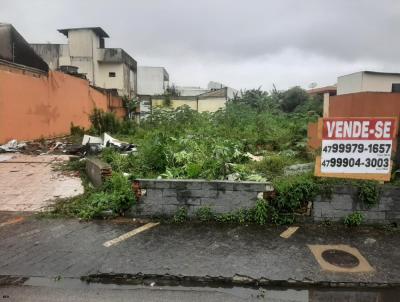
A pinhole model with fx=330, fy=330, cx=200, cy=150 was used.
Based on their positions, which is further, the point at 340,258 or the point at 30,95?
the point at 30,95

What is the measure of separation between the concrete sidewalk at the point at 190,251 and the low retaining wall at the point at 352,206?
8.0 inches

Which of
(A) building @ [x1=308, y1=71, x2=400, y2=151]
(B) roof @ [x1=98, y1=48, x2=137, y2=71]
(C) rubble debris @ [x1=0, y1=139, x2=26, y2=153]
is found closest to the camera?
(A) building @ [x1=308, y1=71, x2=400, y2=151]

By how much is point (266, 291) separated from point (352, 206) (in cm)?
228

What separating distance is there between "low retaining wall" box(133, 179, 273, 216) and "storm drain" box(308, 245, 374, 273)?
116 cm

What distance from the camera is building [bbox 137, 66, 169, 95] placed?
4209cm

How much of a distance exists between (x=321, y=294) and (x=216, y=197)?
6.87 feet

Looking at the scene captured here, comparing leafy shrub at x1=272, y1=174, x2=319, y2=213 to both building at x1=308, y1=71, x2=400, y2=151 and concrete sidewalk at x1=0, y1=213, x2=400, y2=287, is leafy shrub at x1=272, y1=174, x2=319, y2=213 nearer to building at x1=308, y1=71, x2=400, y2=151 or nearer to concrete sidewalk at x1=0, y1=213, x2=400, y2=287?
concrete sidewalk at x1=0, y1=213, x2=400, y2=287

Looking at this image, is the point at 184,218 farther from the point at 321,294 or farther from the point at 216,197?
the point at 321,294

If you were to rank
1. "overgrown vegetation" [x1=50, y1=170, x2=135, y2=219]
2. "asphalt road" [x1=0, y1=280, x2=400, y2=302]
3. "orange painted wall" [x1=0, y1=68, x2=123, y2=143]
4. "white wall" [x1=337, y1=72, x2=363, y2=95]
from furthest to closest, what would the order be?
"white wall" [x1=337, y1=72, x2=363, y2=95]
"orange painted wall" [x1=0, y1=68, x2=123, y2=143]
"overgrown vegetation" [x1=50, y1=170, x2=135, y2=219]
"asphalt road" [x1=0, y1=280, x2=400, y2=302]

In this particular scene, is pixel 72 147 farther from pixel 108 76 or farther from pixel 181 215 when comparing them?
pixel 108 76

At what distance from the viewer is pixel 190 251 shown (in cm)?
395

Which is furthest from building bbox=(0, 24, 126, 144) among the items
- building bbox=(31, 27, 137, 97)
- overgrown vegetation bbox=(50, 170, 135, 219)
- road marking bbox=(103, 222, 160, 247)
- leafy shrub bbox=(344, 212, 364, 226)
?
building bbox=(31, 27, 137, 97)

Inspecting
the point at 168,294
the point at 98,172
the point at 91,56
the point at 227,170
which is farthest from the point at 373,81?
the point at 168,294

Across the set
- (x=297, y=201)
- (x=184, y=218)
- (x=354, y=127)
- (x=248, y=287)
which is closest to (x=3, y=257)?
(x=184, y=218)
